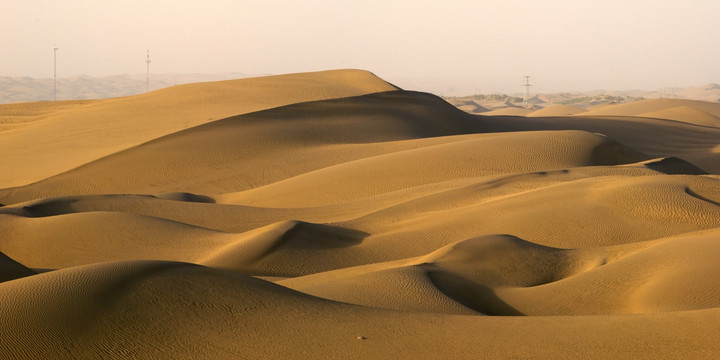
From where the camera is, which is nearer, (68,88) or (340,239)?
(340,239)

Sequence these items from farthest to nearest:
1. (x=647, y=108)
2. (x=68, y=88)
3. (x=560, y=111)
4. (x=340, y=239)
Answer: (x=68, y=88), (x=560, y=111), (x=647, y=108), (x=340, y=239)

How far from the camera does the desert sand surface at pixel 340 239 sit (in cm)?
511

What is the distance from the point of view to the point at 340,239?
38.3ft

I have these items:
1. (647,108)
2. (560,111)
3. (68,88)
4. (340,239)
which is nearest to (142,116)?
(340,239)

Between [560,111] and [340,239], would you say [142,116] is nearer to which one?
[340,239]

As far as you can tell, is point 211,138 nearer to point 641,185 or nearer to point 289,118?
point 289,118

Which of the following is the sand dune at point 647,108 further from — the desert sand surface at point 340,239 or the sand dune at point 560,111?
the desert sand surface at point 340,239

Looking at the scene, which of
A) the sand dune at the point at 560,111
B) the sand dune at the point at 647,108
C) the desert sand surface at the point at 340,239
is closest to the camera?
the desert sand surface at the point at 340,239

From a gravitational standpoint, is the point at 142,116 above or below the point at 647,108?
above

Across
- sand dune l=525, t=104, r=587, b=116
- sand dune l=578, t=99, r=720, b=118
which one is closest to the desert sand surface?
sand dune l=578, t=99, r=720, b=118

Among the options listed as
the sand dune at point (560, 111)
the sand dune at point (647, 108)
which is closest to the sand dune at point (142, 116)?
the sand dune at point (647, 108)

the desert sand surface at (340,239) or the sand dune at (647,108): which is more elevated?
the desert sand surface at (340,239)

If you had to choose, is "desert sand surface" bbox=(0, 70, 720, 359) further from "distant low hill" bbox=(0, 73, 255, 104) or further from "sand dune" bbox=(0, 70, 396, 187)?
"distant low hill" bbox=(0, 73, 255, 104)

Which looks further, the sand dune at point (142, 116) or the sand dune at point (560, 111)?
the sand dune at point (560, 111)
